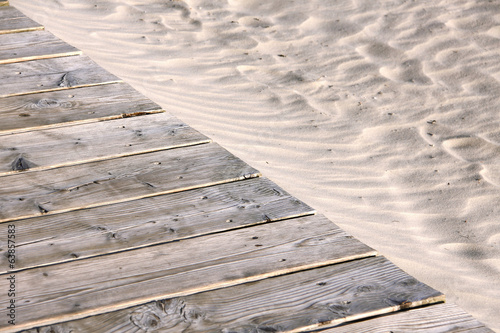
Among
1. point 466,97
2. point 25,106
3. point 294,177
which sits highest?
point 25,106

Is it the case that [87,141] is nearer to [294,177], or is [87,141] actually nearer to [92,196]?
[92,196]

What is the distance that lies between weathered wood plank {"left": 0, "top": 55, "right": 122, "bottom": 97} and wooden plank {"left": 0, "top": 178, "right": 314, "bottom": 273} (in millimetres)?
902

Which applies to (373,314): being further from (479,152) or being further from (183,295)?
(479,152)

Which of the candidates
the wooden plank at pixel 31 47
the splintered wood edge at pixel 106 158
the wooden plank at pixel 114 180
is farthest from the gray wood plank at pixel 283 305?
the wooden plank at pixel 31 47

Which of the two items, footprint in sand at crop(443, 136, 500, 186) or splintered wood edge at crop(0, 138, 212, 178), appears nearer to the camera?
splintered wood edge at crop(0, 138, 212, 178)

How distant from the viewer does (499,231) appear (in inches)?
110

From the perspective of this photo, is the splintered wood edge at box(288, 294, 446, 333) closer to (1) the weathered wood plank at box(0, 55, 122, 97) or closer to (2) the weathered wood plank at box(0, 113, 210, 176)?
(2) the weathered wood plank at box(0, 113, 210, 176)

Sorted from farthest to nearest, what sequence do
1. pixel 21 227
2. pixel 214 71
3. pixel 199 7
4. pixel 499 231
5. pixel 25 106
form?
pixel 199 7 < pixel 214 71 < pixel 499 231 < pixel 25 106 < pixel 21 227

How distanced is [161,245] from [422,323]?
2.31 ft

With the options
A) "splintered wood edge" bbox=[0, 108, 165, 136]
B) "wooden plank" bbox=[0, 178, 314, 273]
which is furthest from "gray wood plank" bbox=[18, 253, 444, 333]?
"splintered wood edge" bbox=[0, 108, 165, 136]

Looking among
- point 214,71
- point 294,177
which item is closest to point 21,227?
point 294,177

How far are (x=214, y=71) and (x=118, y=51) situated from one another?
846 millimetres

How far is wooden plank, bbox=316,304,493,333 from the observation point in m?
1.38

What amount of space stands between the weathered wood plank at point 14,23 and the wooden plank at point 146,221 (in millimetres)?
1642
